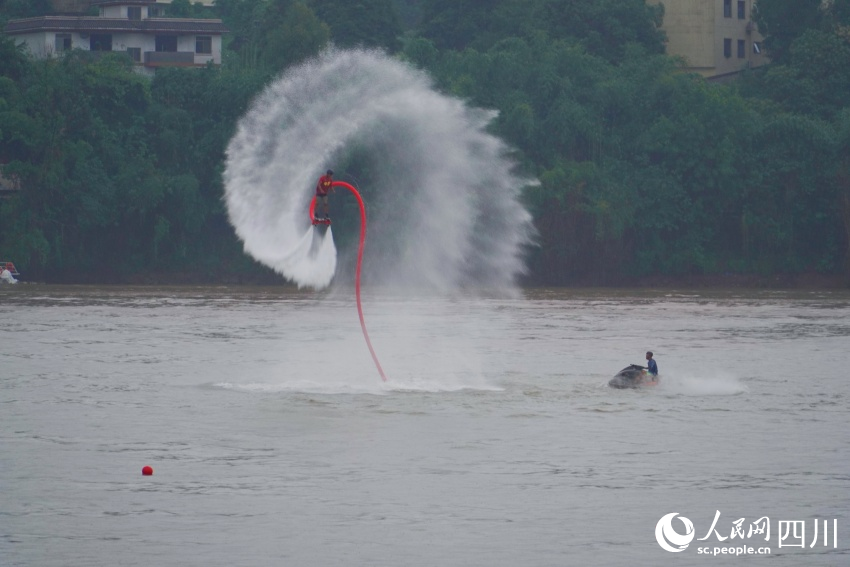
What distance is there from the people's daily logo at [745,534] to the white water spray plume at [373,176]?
15477mm

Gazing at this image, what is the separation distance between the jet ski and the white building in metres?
78.2

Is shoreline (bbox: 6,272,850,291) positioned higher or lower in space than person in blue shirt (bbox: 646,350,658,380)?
lower

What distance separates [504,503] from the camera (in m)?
29.0

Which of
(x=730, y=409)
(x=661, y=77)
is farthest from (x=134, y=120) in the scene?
(x=730, y=409)

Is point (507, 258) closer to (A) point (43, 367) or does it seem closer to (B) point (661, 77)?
(B) point (661, 77)

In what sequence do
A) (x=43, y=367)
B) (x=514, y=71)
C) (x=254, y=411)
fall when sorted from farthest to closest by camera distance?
1. (x=514, y=71)
2. (x=43, y=367)
3. (x=254, y=411)

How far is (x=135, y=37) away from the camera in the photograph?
4636 inches

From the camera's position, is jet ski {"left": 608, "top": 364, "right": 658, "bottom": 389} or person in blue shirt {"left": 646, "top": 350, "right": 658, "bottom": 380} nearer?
person in blue shirt {"left": 646, "top": 350, "right": 658, "bottom": 380}

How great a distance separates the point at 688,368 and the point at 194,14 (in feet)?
302

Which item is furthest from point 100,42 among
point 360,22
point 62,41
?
point 360,22

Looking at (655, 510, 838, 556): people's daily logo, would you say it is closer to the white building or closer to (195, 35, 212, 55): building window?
the white building

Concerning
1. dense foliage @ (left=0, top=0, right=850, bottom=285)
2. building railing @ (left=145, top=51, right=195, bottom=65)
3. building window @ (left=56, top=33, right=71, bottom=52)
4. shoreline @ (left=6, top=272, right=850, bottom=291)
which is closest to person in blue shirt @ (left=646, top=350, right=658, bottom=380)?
dense foliage @ (left=0, top=0, right=850, bottom=285)

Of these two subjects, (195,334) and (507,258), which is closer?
(195,334)

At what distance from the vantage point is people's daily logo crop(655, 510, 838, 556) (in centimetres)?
2597
